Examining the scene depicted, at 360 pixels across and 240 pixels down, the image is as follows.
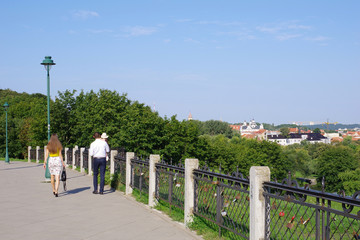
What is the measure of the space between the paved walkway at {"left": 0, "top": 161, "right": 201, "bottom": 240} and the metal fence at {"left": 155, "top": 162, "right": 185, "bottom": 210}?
1.46ft

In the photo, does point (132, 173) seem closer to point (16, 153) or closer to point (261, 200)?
point (261, 200)

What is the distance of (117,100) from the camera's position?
39.4 meters

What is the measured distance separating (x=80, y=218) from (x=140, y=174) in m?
2.82

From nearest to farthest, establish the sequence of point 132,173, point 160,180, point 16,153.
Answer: point 160,180 → point 132,173 → point 16,153

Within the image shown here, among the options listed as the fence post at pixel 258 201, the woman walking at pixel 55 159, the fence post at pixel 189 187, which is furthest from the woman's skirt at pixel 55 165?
the fence post at pixel 258 201

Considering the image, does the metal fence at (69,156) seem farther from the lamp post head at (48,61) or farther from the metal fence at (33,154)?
the metal fence at (33,154)

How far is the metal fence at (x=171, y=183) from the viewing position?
8.46 metres

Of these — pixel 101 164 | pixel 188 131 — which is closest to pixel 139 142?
pixel 188 131

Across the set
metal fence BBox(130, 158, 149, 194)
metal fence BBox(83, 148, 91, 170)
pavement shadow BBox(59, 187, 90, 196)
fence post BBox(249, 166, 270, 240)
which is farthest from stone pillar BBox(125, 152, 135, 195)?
metal fence BBox(83, 148, 91, 170)

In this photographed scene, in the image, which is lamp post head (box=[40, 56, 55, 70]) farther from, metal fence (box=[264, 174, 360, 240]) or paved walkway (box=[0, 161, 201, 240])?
metal fence (box=[264, 174, 360, 240])

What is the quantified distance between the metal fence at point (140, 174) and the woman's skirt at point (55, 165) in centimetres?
207

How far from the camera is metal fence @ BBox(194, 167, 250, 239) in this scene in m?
6.13

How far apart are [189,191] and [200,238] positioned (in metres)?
1.30

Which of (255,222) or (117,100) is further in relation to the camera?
(117,100)
